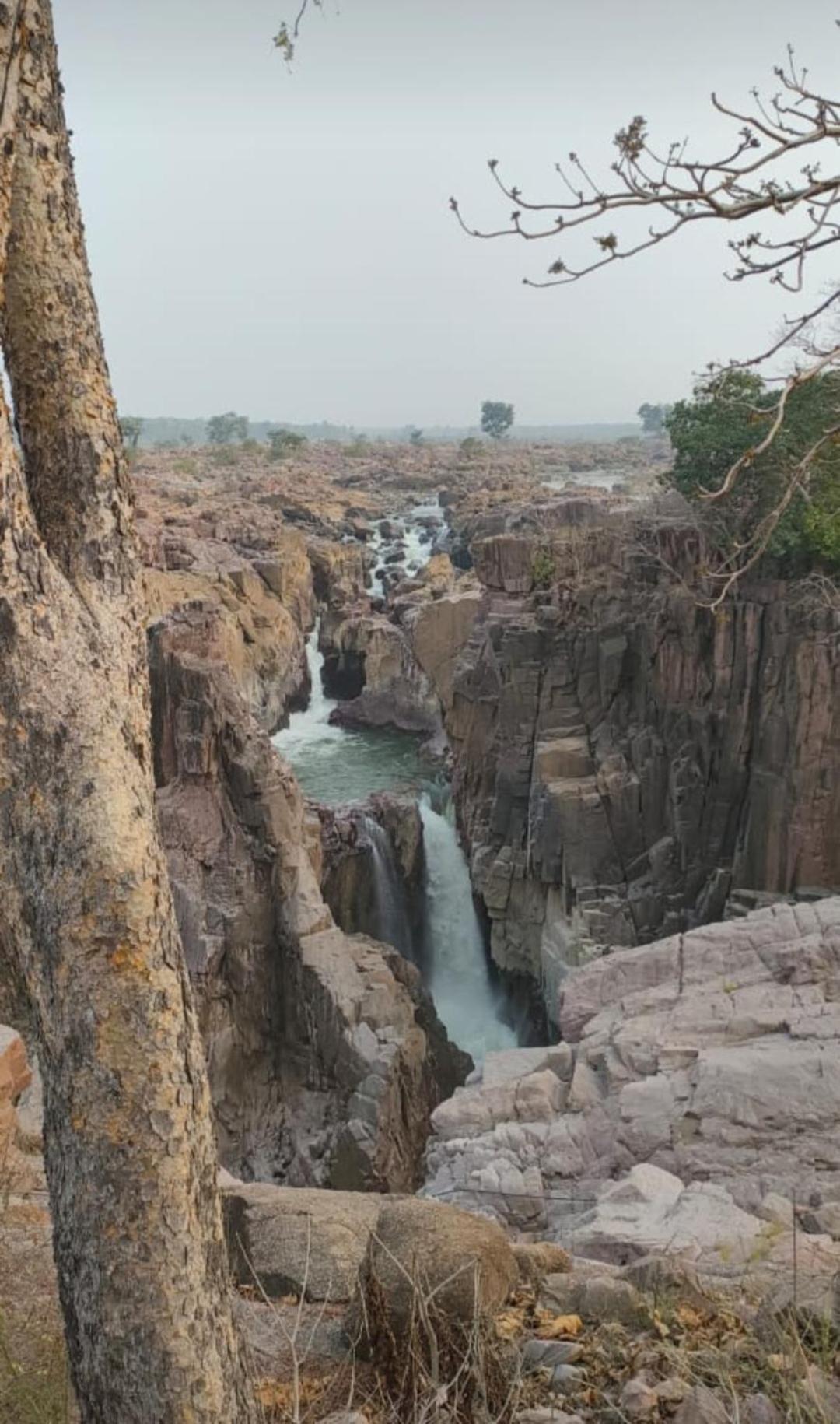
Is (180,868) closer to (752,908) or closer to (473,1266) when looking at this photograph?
(752,908)

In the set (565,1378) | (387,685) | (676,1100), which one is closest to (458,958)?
(676,1100)

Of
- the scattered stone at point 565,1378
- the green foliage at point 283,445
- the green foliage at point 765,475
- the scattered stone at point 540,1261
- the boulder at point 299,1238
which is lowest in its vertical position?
the boulder at point 299,1238

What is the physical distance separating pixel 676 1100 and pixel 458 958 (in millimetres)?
10533

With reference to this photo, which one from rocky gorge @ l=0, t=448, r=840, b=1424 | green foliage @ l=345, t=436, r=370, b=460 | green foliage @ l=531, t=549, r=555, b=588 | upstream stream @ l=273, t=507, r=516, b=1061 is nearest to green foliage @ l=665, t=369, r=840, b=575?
rocky gorge @ l=0, t=448, r=840, b=1424

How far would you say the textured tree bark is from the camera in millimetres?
2256

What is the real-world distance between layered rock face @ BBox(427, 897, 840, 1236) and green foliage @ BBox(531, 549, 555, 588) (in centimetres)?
930

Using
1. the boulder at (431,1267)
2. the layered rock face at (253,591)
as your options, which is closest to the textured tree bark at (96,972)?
the boulder at (431,1267)

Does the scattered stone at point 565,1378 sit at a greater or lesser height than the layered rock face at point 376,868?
greater

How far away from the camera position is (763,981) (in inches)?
380

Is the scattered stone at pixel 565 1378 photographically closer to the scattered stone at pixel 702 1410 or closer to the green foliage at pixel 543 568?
the scattered stone at pixel 702 1410

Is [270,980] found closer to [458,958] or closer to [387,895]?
[387,895]

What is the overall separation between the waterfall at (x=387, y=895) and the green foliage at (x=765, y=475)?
25.0ft

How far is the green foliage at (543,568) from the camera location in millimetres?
18625

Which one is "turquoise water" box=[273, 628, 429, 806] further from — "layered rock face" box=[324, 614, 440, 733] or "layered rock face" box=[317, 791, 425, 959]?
"layered rock face" box=[317, 791, 425, 959]
